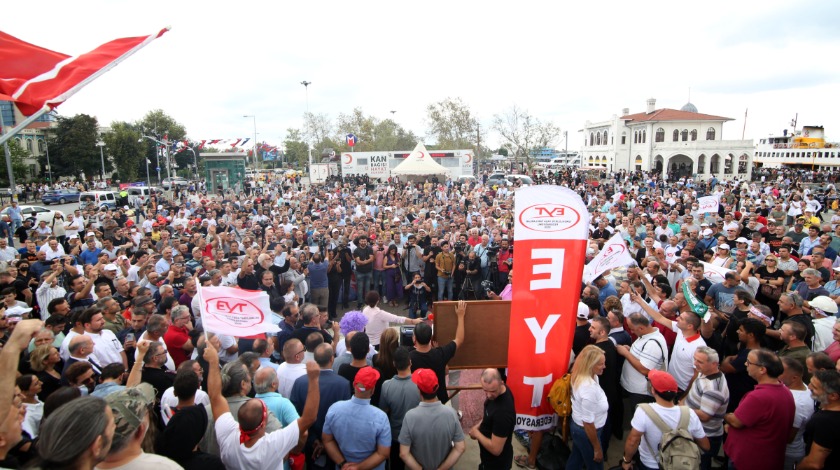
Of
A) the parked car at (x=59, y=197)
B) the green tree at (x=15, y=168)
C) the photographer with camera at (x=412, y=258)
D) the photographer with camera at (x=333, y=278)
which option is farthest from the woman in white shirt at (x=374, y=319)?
the green tree at (x=15, y=168)

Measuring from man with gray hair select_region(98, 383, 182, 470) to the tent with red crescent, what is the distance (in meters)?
31.5

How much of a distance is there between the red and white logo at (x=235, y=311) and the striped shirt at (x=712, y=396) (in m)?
4.19

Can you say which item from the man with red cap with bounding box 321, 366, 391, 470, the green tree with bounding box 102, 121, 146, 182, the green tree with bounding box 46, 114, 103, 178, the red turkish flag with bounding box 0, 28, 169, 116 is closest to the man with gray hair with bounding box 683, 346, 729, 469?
the man with red cap with bounding box 321, 366, 391, 470

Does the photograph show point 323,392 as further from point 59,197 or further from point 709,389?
point 59,197

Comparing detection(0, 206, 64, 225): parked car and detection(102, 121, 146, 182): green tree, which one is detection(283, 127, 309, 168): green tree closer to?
detection(102, 121, 146, 182): green tree

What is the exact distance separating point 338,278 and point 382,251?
3.86 feet

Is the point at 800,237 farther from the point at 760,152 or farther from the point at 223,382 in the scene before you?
the point at 760,152

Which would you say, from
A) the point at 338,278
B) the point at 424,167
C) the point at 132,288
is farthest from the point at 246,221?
the point at 424,167

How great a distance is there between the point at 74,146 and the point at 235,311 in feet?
213

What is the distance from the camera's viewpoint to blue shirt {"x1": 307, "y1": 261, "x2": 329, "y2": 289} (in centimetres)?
939

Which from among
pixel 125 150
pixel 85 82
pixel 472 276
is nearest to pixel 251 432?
pixel 85 82

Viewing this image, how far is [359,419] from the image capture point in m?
3.50

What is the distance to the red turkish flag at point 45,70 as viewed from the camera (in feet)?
15.6

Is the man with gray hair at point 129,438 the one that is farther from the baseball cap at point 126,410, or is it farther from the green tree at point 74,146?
the green tree at point 74,146
